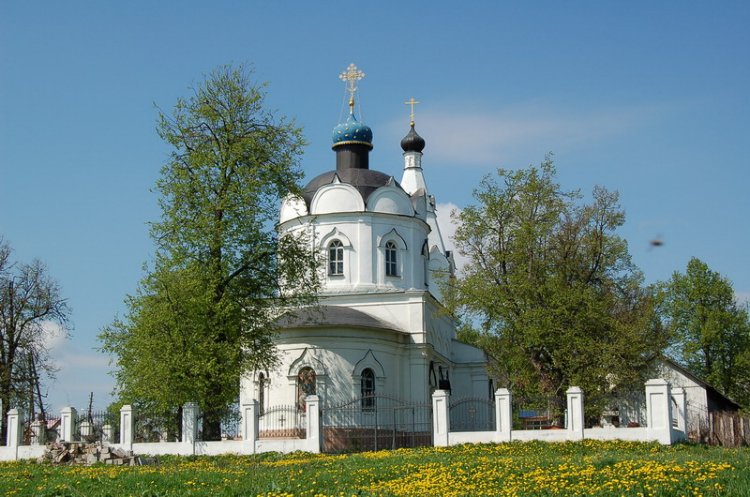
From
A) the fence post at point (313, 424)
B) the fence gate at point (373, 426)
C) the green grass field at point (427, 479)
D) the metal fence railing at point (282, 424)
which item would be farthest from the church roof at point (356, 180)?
the green grass field at point (427, 479)

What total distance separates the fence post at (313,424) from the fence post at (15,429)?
7.85 meters

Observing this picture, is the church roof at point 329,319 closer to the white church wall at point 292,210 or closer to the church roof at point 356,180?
the white church wall at point 292,210

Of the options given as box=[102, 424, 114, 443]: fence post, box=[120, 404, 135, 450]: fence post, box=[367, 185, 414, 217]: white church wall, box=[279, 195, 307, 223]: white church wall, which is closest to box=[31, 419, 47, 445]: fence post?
box=[102, 424, 114, 443]: fence post

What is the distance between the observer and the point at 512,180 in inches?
1147

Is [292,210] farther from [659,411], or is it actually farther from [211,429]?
[659,411]

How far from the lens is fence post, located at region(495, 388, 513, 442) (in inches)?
837

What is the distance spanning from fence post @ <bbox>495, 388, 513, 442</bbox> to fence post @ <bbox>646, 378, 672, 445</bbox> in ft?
10.6

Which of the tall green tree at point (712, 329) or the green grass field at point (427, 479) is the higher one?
the tall green tree at point (712, 329)

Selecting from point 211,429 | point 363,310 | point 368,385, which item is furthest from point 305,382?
point 211,429

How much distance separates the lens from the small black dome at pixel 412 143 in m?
46.8

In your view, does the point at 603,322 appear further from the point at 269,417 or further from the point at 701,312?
the point at 701,312

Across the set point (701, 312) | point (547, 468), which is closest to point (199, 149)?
point (547, 468)

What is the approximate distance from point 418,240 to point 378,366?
6.20m

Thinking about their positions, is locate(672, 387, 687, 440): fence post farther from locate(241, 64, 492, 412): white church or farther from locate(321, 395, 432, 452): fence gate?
locate(241, 64, 492, 412): white church
